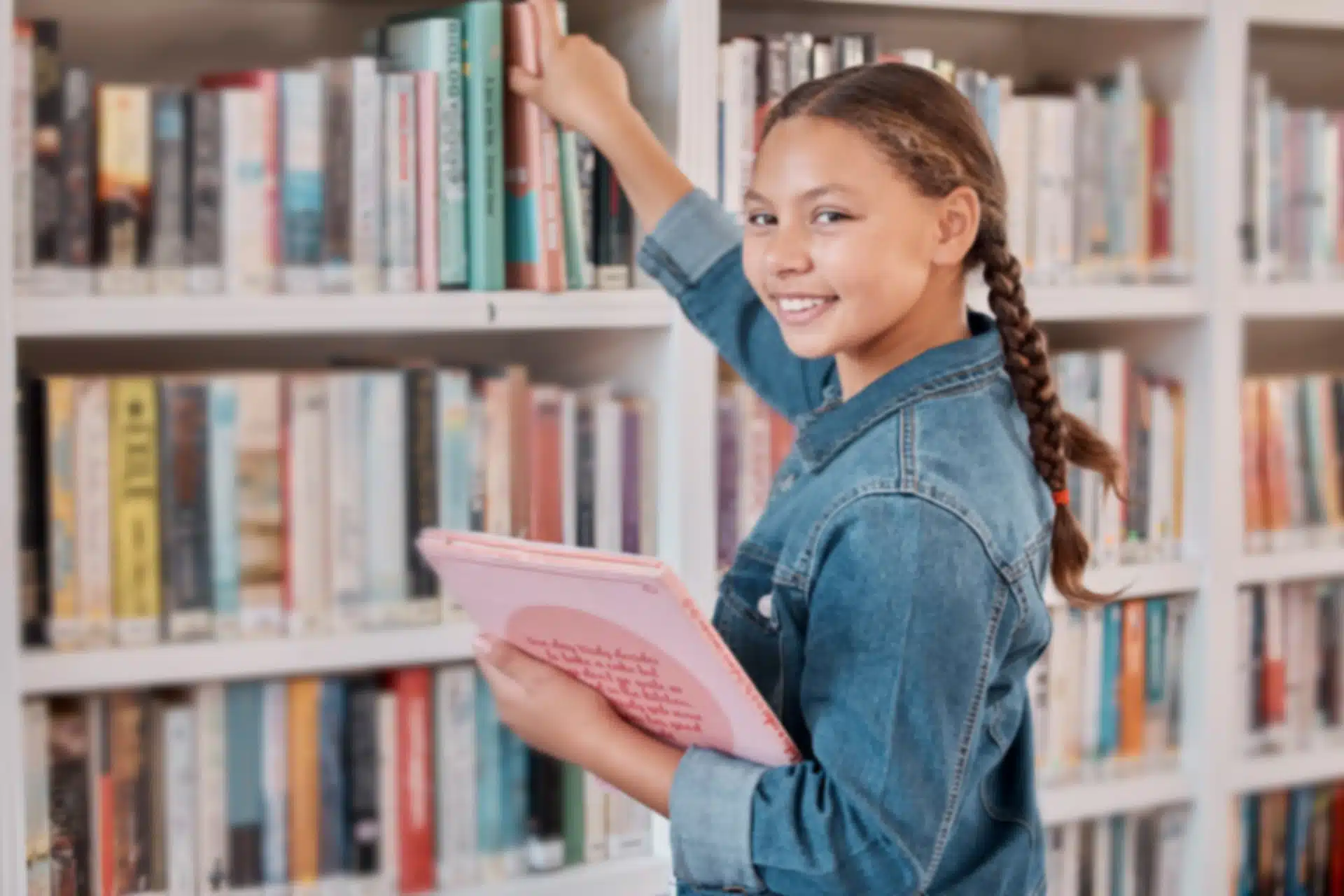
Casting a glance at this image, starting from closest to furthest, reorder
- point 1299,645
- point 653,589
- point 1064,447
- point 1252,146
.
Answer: point 653,589, point 1064,447, point 1252,146, point 1299,645

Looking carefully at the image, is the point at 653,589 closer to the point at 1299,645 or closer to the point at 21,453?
the point at 21,453

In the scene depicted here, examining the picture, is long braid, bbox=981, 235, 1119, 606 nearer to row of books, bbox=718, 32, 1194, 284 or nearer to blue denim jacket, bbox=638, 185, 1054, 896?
blue denim jacket, bbox=638, 185, 1054, 896

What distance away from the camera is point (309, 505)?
4.81 ft

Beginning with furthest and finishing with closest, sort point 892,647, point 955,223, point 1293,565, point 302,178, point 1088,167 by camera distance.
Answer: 1. point 1293,565
2. point 1088,167
3. point 302,178
4. point 955,223
5. point 892,647

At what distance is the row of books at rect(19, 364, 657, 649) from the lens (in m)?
1.38

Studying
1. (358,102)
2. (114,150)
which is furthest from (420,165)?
(114,150)

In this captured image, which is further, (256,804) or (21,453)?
(256,804)

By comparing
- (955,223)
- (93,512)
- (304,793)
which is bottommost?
(304,793)

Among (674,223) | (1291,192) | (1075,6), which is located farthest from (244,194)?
(1291,192)

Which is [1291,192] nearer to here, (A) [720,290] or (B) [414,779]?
(A) [720,290]

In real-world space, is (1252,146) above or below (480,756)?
above

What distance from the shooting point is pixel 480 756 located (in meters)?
1.57

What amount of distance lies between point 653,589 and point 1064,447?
0.36 m

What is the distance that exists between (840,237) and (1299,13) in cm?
117
